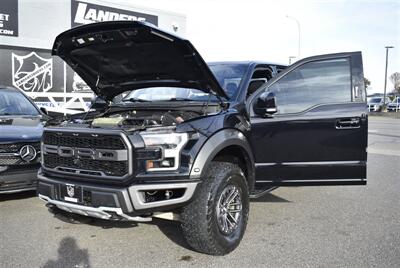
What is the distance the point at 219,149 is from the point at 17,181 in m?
2.81

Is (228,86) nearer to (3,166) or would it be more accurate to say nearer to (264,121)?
(264,121)

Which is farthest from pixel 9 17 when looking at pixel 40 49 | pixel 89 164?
pixel 89 164

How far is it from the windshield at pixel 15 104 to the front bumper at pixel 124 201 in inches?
138

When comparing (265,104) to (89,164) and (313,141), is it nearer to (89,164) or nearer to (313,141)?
(313,141)

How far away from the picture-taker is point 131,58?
4551 mm

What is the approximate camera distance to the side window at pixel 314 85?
483 centimetres

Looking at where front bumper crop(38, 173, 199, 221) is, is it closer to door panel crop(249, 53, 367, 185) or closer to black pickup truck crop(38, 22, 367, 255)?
black pickup truck crop(38, 22, 367, 255)

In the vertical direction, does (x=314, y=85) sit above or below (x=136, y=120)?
above

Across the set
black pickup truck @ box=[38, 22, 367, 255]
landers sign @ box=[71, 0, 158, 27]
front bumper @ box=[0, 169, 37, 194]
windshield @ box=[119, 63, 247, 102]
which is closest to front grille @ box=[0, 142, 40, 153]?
front bumper @ box=[0, 169, 37, 194]

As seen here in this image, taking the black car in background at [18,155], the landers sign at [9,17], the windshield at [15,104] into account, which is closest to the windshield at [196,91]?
the black car in background at [18,155]

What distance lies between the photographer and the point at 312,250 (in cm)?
425

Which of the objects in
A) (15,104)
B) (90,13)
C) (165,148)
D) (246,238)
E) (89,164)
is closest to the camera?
(165,148)

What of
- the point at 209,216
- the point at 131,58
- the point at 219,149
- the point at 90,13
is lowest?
the point at 209,216

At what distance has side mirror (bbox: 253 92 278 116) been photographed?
4477mm
